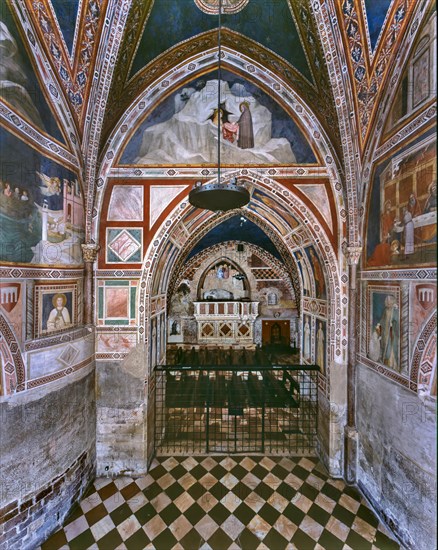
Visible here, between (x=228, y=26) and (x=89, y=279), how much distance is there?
206 inches

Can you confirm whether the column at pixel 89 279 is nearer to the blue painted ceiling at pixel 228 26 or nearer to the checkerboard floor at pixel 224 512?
the checkerboard floor at pixel 224 512

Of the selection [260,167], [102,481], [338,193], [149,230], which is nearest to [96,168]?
[149,230]

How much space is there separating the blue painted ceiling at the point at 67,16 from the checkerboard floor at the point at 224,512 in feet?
24.6

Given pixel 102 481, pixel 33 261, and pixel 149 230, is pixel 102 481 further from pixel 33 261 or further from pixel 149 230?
pixel 149 230

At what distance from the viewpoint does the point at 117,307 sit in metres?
4.84

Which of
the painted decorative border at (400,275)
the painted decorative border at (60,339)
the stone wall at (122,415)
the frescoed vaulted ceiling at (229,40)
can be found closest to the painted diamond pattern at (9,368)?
the painted decorative border at (60,339)

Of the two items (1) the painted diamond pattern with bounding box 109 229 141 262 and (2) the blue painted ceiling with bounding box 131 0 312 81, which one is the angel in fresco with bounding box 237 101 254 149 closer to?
(2) the blue painted ceiling with bounding box 131 0 312 81

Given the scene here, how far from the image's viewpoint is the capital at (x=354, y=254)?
4500 mm

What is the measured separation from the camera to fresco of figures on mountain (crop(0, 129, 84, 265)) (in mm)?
3207

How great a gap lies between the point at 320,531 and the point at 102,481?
→ 3.80 metres

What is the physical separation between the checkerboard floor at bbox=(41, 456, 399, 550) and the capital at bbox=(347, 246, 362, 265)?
13.4 ft

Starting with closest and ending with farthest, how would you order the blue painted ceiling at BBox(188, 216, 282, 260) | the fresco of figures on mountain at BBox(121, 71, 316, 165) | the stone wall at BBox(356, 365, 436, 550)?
the stone wall at BBox(356, 365, 436, 550) < the fresco of figures on mountain at BBox(121, 71, 316, 165) < the blue painted ceiling at BBox(188, 216, 282, 260)

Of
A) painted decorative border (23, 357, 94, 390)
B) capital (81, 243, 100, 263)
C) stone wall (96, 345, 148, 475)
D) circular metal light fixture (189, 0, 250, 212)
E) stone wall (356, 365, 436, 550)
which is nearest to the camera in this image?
circular metal light fixture (189, 0, 250, 212)

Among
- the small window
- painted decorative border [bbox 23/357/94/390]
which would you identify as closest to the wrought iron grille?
painted decorative border [bbox 23/357/94/390]
